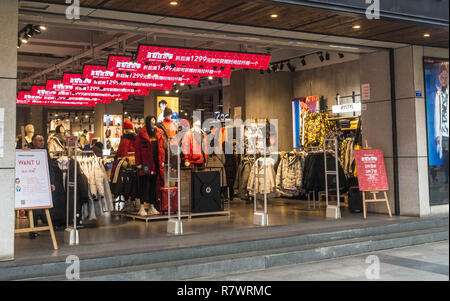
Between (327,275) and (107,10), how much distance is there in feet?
13.5

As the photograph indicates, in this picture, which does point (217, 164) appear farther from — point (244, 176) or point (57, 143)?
point (57, 143)

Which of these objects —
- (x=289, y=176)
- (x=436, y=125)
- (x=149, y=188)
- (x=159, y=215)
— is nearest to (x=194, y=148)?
(x=149, y=188)

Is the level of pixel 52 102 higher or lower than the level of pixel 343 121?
higher

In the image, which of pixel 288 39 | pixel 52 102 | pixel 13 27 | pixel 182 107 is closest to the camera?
pixel 13 27

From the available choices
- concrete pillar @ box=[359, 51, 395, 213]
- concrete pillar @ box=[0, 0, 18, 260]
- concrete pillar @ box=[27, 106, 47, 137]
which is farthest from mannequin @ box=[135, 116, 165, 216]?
concrete pillar @ box=[27, 106, 47, 137]

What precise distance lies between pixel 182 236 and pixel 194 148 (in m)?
2.94

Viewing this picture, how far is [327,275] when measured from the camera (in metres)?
5.50

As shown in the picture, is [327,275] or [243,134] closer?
[327,275]

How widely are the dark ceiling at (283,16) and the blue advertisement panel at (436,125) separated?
77cm

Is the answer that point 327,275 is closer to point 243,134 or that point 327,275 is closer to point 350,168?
point 350,168
